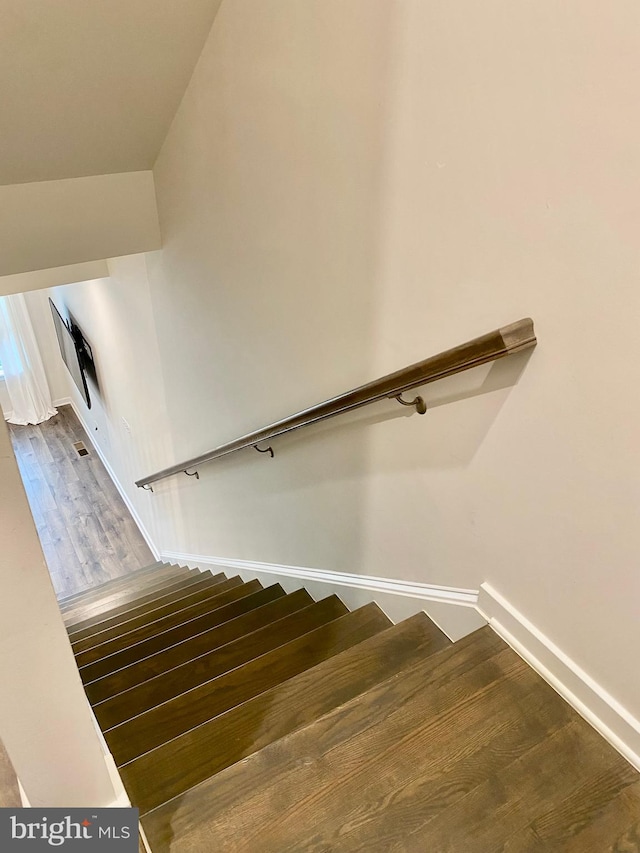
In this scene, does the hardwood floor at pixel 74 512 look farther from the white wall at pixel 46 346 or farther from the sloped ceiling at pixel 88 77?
the sloped ceiling at pixel 88 77

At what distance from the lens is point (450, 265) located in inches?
53.5

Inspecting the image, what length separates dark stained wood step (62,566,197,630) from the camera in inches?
153

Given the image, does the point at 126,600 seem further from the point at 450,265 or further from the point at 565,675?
the point at 450,265

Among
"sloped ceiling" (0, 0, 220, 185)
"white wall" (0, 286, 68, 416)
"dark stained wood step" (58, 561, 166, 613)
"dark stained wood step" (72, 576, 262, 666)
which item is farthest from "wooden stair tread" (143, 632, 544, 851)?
"white wall" (0, 286, 68, 416)

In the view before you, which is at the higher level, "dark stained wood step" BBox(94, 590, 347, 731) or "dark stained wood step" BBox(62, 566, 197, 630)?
"dark stained wood step" BBox(62, 566, 197, 630)

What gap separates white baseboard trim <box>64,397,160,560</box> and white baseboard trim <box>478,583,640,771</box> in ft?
14.6

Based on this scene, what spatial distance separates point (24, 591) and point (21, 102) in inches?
71.8

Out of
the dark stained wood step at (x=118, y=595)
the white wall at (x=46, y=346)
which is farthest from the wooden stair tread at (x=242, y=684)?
the white wall at (x=46, y=346)

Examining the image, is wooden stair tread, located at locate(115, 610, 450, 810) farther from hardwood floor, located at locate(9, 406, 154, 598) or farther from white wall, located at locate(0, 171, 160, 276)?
hardwood floor, located at locate(9, 406, 154, 598)

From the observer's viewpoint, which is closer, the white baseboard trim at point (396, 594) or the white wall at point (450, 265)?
the white wall at point (450, 265)

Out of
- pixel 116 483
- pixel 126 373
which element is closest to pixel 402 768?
pixel 126 373

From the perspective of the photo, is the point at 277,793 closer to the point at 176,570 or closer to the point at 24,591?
the point at 24,591

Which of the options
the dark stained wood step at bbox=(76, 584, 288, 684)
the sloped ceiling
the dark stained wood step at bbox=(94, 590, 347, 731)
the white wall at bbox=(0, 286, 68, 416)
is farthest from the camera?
the white wall at bbox=(0, 286, 68, 416)

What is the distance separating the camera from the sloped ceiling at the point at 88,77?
6.09 ft
